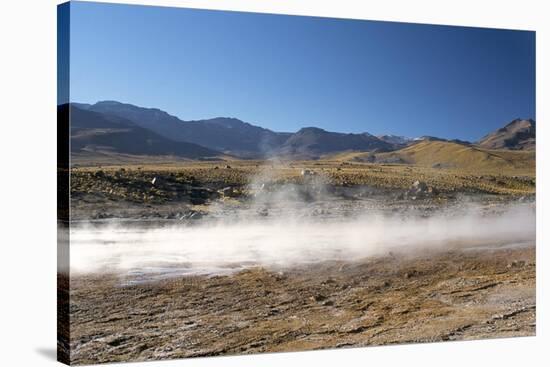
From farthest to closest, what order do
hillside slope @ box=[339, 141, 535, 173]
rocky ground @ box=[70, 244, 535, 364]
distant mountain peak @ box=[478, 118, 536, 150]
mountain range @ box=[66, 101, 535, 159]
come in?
distant mountain peak @ box=[478, 118, 536, 150], hillside slope @ box=[339, 141, 535, 173], mountain range @ box=[66, 101, 535, 159], rocky ground @ box=[70, 244, 535, 364]

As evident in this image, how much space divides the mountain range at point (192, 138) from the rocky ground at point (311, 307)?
4.28 feet

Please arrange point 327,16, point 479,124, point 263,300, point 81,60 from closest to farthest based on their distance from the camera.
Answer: point 81,60, point 263,300, point 327,16, point 479,124

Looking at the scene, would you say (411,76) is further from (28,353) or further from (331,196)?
(28,353)

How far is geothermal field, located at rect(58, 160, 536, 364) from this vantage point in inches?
343

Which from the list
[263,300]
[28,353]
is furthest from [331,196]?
[28,353]

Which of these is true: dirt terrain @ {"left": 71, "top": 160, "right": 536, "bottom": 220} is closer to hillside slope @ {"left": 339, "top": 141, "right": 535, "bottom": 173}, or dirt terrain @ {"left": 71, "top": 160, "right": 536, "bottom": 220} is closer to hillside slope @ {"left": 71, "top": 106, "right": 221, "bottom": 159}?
hillside slope @ {"left": 339, "top": 141, "right": 535, "bottom": 173}

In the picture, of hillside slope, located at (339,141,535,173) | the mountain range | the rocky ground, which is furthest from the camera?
hillside slope, located at (339,141,535,173)

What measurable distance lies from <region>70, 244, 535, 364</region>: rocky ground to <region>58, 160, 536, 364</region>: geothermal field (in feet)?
0.05

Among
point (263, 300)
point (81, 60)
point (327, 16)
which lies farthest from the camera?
point (327, 16)

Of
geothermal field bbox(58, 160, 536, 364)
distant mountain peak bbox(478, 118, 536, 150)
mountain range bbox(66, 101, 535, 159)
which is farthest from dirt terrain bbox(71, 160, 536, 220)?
distant mountain peak bbox(478, 118, 536, 150)

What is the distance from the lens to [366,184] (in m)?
10.1

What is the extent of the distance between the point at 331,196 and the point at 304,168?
435 millimetres

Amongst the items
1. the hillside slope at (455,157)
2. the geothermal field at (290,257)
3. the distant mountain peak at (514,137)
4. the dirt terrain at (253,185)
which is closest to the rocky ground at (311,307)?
the geothermal field at (290,257)

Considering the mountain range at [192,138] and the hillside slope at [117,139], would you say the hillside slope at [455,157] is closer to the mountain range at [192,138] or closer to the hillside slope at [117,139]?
the mountain range at [192,138]
